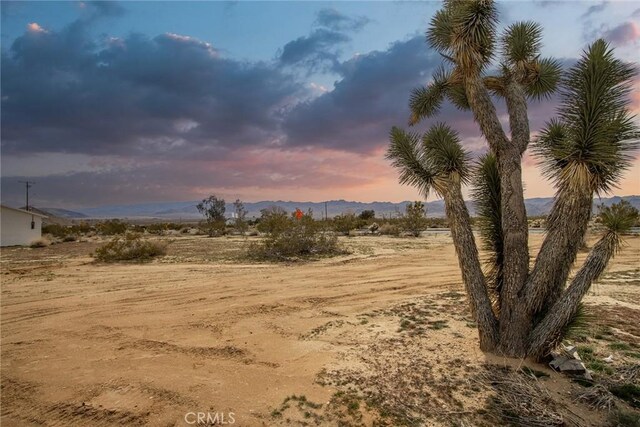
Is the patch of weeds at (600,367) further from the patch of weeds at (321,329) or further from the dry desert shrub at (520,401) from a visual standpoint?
the patch of weeds at (321,329)

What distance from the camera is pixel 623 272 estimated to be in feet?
35.9

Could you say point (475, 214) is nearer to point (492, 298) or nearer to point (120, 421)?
point (492, 298)

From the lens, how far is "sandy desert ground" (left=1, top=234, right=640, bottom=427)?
3.76m

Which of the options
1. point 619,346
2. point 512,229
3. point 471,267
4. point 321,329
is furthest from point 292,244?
point 619,346

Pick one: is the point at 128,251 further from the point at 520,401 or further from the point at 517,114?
the point at 520,401

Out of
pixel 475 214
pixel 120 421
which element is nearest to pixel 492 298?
pixel 475 214

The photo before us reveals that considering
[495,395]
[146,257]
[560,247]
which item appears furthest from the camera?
[146,257]

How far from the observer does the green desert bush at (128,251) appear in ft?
52.2

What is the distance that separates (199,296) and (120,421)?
5174 millimetres

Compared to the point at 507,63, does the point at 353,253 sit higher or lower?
lower

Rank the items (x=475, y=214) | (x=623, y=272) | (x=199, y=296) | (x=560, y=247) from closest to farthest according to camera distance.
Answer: (x=560, y=247)
(x=475, y=214)
(x=199, y=296)
(x=623, y=272)

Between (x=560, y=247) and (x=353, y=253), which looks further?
(x=353, y=253)

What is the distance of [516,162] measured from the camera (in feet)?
15.9

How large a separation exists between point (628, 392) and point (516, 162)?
→ 114 inches
